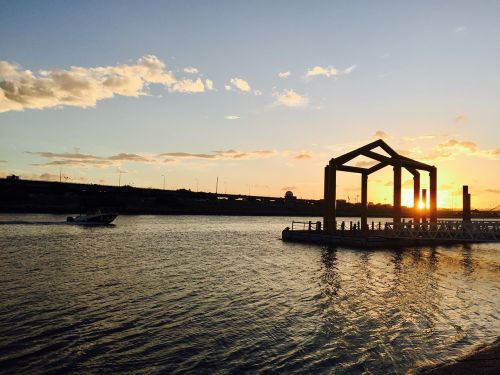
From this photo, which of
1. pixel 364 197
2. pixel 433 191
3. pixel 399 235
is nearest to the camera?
pixel 399 235

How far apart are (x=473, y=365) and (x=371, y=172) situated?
150 feet

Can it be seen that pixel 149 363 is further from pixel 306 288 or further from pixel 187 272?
pixel 187 272

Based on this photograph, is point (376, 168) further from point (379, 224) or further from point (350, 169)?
point (379, 224)

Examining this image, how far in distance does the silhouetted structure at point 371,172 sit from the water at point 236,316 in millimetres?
20345

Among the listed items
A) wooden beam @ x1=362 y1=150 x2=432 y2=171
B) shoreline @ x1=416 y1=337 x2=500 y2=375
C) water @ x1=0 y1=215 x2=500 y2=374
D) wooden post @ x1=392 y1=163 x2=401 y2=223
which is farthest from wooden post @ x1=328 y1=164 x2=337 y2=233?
shoreline @ x1=416 y1=337 x2=500 y2=375

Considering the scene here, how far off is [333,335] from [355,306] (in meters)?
4.61

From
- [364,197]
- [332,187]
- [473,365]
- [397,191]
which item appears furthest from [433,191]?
[473,365]

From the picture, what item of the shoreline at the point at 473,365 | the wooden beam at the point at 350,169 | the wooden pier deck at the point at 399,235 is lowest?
the shoreline at the point at 473,365

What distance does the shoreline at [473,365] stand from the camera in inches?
391

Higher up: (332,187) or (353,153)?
(353,153)

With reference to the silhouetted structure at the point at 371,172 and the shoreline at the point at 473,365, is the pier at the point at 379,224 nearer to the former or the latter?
the silhouetted structure at the point at 371,172

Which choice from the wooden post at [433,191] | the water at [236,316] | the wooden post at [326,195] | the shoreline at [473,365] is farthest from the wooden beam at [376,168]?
the shoreline at [473,365]

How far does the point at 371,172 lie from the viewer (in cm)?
5431

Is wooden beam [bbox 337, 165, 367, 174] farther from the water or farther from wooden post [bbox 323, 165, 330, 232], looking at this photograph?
the water
